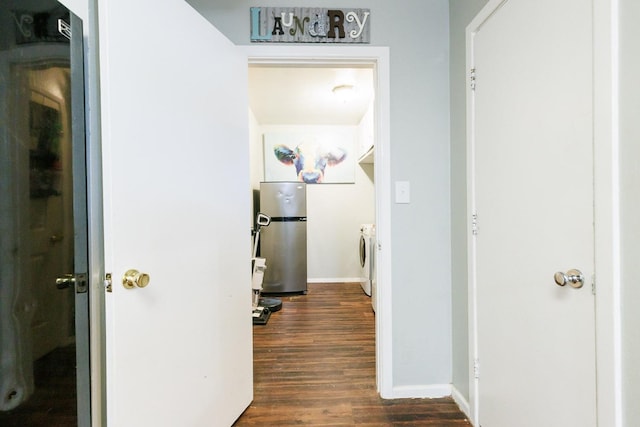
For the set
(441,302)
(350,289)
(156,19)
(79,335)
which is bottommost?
(350,289)

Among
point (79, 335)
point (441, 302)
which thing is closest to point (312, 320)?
point (441, 302)

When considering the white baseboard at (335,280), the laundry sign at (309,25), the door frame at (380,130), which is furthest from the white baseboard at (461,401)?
the white baseboard at (335,280)

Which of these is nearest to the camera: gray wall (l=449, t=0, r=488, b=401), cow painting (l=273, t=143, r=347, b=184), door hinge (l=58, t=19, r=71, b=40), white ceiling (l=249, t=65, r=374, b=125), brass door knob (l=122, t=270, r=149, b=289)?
door hinge (l=58, t=19, r=71, b=40)

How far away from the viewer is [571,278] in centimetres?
85

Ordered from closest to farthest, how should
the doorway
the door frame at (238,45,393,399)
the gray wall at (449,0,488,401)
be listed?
the doorway → the gray wall at (449,0,488,401) → the door frame at (238,45,393,399)

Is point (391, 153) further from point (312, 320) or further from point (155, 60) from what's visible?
point (312, 320)

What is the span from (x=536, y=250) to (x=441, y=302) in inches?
30.0

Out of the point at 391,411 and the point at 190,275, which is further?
the point at 391,411

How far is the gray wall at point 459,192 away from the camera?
1.48m

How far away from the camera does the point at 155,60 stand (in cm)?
101

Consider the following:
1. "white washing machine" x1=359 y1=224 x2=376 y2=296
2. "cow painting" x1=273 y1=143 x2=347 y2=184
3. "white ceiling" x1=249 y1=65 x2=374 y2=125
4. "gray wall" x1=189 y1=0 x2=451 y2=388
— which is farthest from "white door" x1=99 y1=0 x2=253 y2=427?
"cow painting" x1=273 y1=143 x2=347 y2=184

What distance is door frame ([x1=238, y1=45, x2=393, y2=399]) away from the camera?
159 centimetres

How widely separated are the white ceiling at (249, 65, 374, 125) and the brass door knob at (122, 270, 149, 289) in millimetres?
1736

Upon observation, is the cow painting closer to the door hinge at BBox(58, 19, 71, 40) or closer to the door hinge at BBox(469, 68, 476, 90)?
the door hinge at BBox(469, 68, 476, 90)
